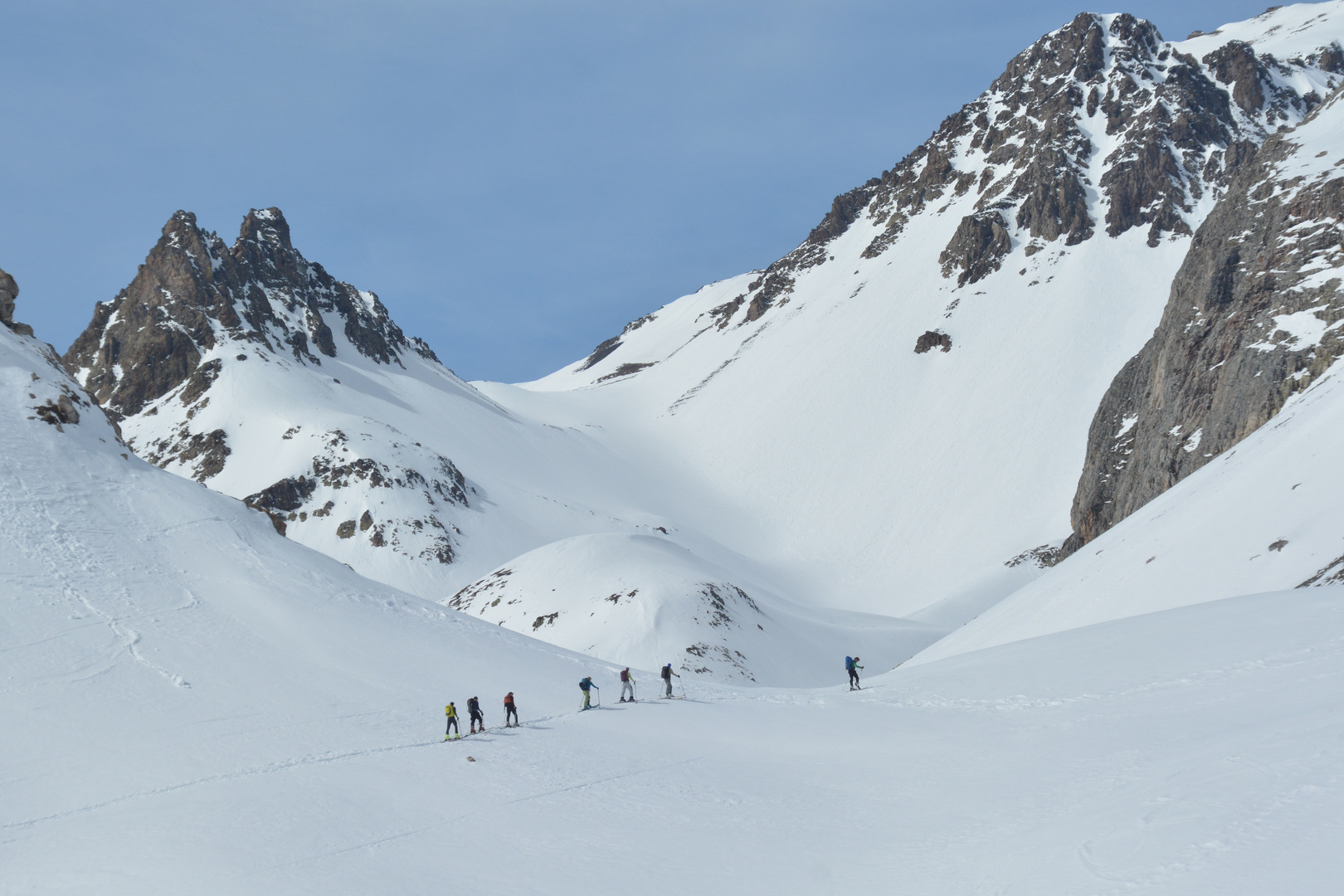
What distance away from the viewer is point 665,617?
169 feet

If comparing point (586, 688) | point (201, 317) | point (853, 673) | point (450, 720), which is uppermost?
point (201, 317)

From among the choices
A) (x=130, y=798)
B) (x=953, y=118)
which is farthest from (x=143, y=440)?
(x=953, y=118)

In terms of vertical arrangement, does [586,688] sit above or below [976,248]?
below

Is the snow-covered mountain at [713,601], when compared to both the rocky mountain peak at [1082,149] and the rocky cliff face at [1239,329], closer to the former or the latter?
the rocky cliff face at [1239,329]

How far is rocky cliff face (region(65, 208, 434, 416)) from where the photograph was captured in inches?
4102

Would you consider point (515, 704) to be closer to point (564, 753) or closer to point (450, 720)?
point (450, 720)

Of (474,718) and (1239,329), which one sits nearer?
(474,718)

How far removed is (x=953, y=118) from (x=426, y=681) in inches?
7016

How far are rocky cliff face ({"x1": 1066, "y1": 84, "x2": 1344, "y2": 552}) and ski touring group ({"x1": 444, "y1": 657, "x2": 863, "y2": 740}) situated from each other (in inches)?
1084

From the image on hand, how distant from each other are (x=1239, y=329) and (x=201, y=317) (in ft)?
332

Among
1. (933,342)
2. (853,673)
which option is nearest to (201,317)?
(933,342)

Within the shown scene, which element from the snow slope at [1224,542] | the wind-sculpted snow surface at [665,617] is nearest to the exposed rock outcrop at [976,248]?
the wind-sculpted snow surface at [665,617]

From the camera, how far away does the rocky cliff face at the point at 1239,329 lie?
44.1 meters

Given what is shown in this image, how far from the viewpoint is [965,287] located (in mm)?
133000
